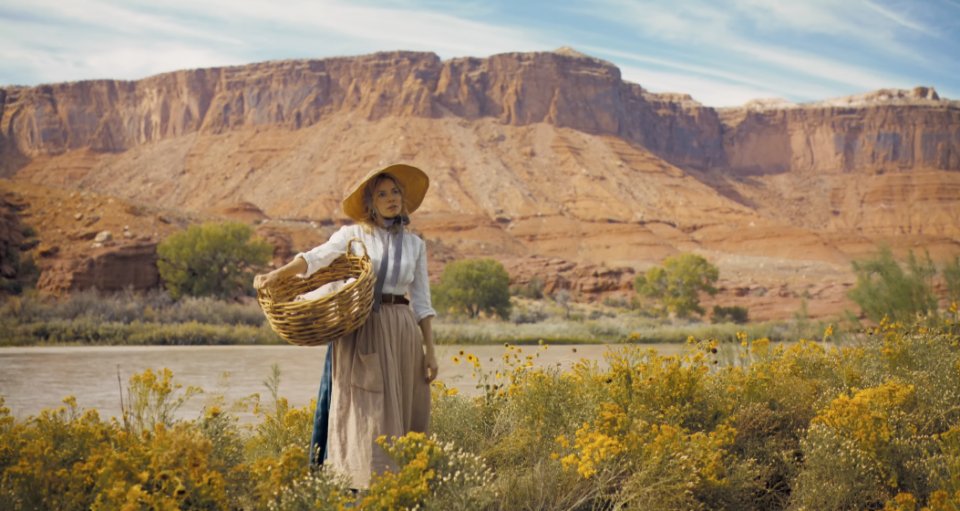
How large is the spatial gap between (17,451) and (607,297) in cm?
3650

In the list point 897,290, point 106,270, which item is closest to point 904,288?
point 897,290

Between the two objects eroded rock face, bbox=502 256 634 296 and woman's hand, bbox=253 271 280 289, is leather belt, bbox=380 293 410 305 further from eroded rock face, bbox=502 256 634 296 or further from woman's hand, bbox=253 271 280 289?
eroded rock face, bbox=502 256 634 296

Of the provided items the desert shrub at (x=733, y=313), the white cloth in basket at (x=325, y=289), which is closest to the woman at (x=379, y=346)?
the white cloth in basket at (x=325, y=289)

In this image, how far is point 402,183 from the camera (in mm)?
4234

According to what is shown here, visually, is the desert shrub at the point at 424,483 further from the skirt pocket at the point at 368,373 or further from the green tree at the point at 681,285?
the green tree at the point at 681,285

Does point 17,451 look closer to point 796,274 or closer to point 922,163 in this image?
point 796,274

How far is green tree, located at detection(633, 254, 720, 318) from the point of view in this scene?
31781 mm

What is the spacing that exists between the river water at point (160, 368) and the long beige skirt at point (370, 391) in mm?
2611

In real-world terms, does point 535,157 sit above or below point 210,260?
above

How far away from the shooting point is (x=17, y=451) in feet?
11.5

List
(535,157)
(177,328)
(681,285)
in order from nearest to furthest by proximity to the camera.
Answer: (177,328)
(681,285)
(535,157)

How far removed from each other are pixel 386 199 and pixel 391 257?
0.33 metres

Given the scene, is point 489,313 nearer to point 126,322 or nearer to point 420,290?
point 126,322

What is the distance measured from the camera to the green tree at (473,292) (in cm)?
2709
